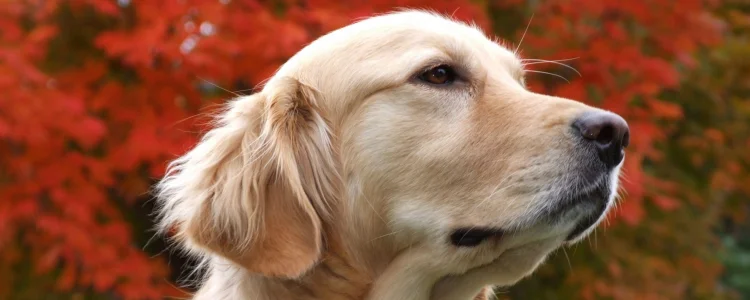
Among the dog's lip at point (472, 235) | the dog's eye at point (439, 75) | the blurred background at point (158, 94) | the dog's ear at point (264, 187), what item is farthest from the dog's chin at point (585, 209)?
the blurred background at point (158, 94)

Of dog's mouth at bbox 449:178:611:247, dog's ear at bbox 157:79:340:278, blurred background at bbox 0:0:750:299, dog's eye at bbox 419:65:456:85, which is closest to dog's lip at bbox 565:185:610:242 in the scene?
dog's mouth at bbox 449:178:611:247

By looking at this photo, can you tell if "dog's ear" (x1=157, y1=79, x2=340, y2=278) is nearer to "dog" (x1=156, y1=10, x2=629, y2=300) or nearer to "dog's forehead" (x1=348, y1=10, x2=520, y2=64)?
"dog" (x1=156, y1=10, x2=629, y2=300)

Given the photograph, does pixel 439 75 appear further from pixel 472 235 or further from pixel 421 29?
pixel 472 235

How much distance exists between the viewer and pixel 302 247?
261 cm

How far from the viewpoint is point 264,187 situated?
2656mm

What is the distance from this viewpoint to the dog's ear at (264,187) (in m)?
2.57

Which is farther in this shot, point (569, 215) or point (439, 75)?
point (439, 75)

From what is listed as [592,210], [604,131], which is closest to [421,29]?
[604,131]

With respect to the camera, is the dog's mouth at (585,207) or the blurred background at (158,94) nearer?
the dog's mouth at (585,207)

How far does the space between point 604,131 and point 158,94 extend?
2956 mm

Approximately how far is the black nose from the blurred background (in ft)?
4.44

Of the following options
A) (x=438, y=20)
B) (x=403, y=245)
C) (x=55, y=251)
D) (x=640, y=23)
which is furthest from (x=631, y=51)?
(x=55, y=251)

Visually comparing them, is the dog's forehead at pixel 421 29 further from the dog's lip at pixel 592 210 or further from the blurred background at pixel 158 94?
the blurred background at pixel 158 94

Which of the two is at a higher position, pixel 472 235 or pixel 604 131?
pixel 604 131
